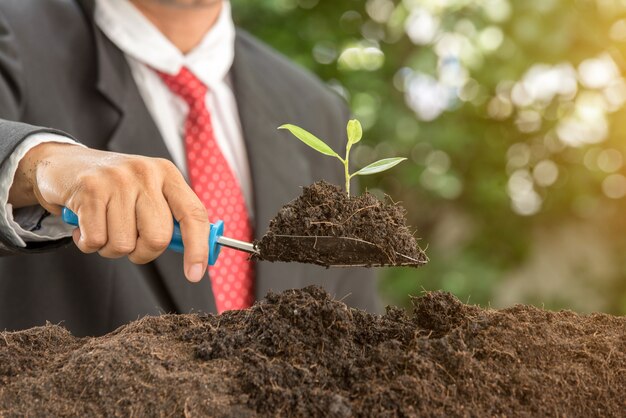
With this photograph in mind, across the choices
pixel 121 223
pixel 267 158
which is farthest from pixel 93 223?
pixel 267 158

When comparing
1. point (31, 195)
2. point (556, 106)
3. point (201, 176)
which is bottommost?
point (31, 195)

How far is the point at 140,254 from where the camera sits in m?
1.02

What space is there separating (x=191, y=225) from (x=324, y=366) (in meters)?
0.30

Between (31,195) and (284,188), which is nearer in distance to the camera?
(31,195)

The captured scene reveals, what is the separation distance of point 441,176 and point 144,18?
4.83 ft

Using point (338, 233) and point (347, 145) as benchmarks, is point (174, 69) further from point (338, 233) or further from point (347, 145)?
point (338, 233)

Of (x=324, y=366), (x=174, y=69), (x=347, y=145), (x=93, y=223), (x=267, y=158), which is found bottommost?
(x=324, y=366)

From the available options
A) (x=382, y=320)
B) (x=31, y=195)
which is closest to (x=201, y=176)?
(x=31, y=195)

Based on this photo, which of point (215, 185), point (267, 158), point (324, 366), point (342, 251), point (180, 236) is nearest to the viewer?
point (324, 366)

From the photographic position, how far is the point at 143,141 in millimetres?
1679

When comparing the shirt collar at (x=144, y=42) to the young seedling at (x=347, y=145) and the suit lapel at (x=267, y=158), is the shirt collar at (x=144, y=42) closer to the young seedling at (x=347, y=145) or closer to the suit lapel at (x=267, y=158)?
the suit lapel at (x=267, y=158)

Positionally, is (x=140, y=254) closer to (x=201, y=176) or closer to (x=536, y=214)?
(x=201, y=176)

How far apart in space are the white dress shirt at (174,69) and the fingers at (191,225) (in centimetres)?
78

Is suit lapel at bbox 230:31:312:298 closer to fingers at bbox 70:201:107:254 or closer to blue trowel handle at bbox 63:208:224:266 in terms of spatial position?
blue trowel handle at bbox 63:208:224:266
